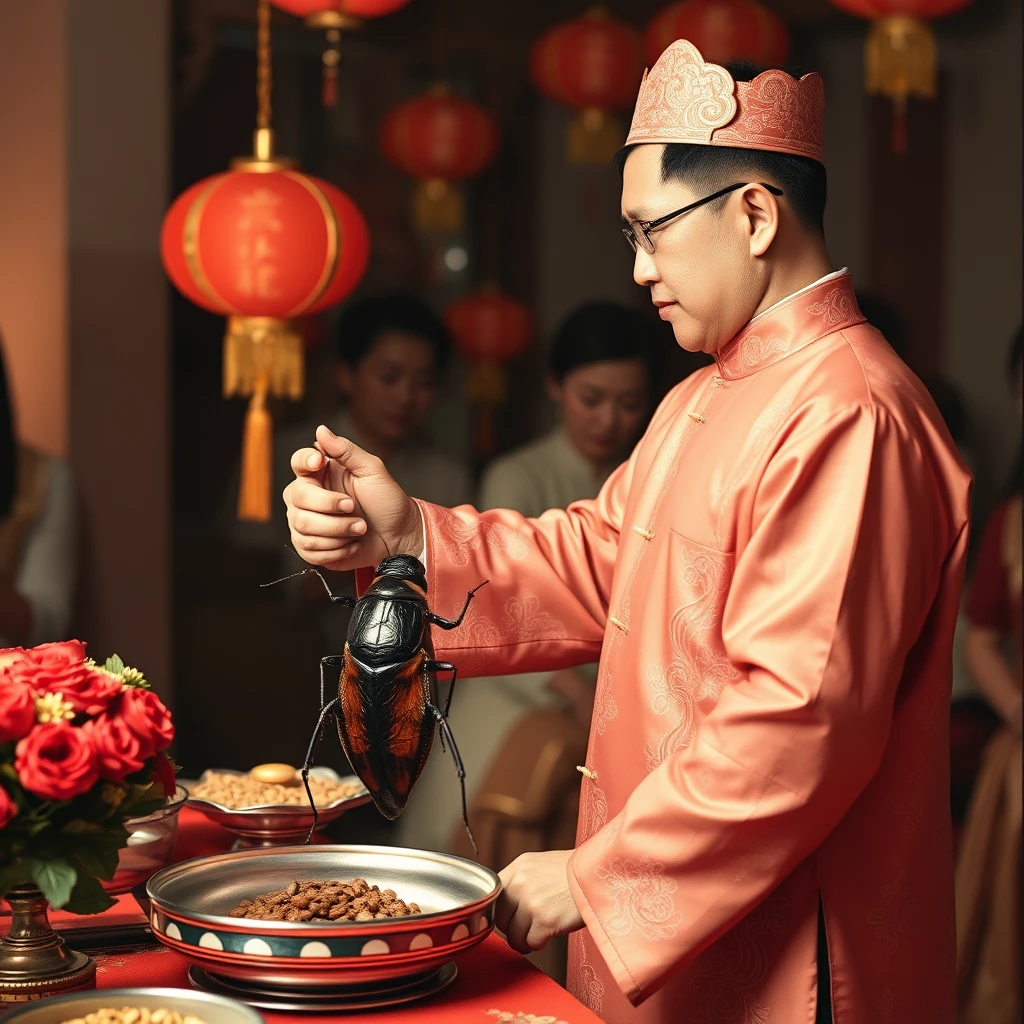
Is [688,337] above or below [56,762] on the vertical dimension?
above

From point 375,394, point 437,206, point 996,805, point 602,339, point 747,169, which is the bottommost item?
point 996,805

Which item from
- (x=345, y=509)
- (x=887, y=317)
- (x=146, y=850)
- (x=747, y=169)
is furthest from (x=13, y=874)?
(x=887, y=317)

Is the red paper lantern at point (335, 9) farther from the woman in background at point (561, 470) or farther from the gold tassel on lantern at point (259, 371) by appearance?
the woman in background at point (561, 470)

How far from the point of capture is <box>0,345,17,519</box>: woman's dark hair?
340cm

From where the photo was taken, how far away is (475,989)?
53.2 inches

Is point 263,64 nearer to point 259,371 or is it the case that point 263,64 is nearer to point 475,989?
point 259,371

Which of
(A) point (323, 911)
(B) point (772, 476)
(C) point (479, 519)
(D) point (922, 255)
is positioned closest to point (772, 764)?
(B) point (772, 476)

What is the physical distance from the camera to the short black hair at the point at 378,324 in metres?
3.80

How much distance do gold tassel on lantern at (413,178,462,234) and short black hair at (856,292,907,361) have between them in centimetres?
108

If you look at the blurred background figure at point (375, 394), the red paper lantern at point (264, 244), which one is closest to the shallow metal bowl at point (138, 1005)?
the red paper lantern at point (264, 244)

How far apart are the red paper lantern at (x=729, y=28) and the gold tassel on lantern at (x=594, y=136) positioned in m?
0.30

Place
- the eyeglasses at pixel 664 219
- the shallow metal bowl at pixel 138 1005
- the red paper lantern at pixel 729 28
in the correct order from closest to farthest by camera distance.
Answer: the shallow metal bowl at pixel 138 1005
the eyeglasses at pixel 664 219
the red paper lantern at pixel 729 28

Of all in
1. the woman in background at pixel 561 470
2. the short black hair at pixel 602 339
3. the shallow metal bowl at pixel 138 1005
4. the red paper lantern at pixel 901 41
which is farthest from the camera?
the short black hair at pixel 602 339

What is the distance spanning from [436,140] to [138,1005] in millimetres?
2945
